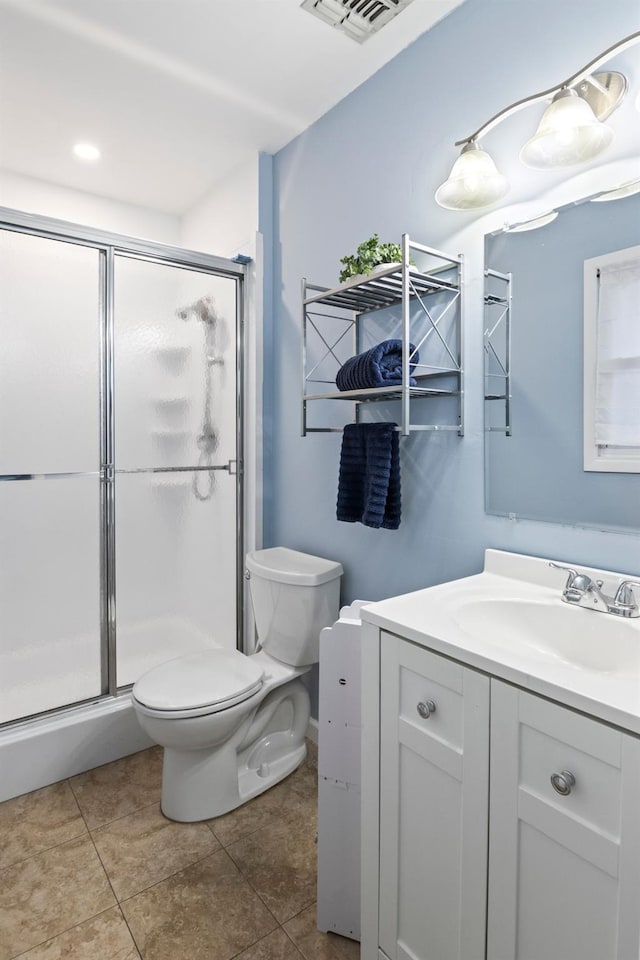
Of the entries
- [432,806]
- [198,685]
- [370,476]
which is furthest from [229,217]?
[432,806]

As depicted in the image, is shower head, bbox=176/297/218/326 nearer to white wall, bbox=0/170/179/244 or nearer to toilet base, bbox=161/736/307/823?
white wall, bbox=0/170/179/244

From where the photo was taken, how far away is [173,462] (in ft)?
7.68

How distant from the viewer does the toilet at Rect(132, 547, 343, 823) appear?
5.58 ft

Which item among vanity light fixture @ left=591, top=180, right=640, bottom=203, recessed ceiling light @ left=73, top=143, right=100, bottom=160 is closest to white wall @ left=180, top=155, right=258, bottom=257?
recessed ceiling light @ left=73, top=143, right=100, bottom=160

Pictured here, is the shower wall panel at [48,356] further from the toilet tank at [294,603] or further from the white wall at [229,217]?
the toilet tank at [294,603]

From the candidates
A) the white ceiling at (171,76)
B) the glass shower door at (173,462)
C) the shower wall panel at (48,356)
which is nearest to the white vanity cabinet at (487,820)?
the glass shower door at (173,462)

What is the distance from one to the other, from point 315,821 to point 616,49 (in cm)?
218

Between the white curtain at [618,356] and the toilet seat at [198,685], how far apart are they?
1303mm

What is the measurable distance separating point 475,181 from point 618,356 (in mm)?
585

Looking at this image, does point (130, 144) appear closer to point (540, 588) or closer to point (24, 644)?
point (24, 644)

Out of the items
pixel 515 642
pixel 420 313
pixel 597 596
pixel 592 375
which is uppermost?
pixel 420 313

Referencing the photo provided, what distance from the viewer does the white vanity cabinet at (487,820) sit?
2.58ft

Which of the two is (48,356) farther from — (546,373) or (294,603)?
(546,373)

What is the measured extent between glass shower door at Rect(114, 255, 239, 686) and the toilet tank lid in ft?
1.27
